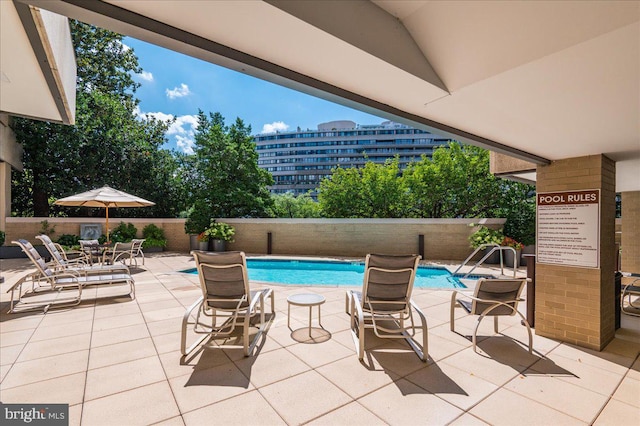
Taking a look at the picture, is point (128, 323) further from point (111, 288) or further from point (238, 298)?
point (111, 288)

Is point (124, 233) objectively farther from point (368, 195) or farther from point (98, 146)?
point (368, 195)

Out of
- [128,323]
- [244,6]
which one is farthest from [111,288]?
[244,6]

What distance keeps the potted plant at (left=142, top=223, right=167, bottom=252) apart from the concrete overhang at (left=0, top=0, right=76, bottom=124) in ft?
30.0

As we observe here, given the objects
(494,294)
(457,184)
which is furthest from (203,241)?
(457,184)

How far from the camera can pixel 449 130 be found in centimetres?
288

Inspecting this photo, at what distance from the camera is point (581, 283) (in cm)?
376

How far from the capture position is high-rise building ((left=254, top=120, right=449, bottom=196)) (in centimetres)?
7550

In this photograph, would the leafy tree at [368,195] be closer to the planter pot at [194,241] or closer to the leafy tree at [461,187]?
the leafy tree at [461,187]

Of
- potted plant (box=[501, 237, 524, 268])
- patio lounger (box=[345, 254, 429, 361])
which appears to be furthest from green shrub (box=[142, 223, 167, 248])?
potted plant (box=[501, 237, 524, 268])

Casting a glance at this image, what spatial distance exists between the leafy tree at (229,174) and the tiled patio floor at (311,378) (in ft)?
36.5

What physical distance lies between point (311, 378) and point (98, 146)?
15.9m

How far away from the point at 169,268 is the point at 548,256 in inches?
368

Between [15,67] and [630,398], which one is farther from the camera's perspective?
[15,67]

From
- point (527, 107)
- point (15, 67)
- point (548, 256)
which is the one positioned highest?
point (15, 67)
